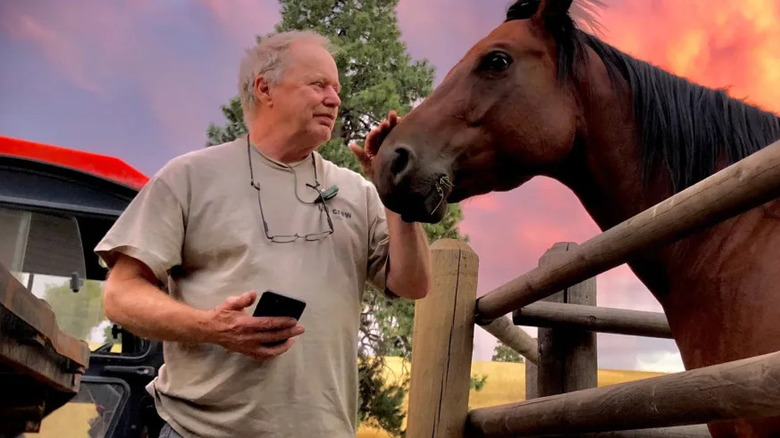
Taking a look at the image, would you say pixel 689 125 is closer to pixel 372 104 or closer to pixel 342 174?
pixel 342 174

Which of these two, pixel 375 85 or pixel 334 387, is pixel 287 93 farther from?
pixel 375 85

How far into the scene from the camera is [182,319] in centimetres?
129

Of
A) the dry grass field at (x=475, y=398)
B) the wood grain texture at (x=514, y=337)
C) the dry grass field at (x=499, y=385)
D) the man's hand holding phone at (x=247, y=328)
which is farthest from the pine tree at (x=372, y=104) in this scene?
the man's hand holding phone at (x=247, y=328)

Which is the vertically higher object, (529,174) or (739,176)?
(529,174)

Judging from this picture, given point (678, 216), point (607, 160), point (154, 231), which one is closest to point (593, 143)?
point (607, 160)

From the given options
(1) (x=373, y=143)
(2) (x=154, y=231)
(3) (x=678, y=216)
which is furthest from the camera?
(1) (x=373, y=143)

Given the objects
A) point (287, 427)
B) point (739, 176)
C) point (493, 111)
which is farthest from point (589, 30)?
point (287, 427)

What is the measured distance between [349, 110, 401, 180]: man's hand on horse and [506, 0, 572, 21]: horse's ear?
0.44 metres

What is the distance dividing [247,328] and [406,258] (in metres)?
0.41

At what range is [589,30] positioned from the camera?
1.85m

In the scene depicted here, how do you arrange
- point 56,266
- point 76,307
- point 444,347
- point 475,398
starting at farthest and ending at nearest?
point 475,398
point 76,307
point 56,266
point 444,347

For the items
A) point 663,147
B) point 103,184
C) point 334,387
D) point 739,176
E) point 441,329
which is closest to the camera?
point 739,176

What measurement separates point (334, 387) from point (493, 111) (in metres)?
0.72

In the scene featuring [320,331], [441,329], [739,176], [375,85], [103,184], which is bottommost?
[320,331]
